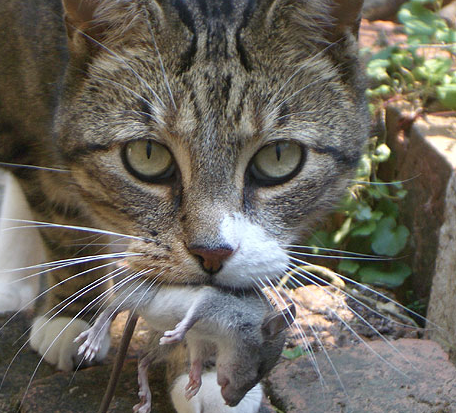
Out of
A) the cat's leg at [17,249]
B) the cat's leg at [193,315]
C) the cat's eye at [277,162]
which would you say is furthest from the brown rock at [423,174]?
the cat's leg at [17,249]

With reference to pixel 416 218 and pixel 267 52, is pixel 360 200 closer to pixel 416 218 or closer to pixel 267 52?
pixel 416 218

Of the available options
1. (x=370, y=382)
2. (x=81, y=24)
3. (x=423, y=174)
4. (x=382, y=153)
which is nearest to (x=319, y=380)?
(x=370, y=382)

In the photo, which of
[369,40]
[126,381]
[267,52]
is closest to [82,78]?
[267,52]

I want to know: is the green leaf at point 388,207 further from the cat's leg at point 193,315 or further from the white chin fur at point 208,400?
the cat's leg at point 193,315

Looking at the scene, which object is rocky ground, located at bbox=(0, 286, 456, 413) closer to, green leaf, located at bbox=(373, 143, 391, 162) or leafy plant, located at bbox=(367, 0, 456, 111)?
green leaf, located at bbox=(373, 143, 391, 162)

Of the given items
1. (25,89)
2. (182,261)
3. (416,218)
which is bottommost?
(416,218)

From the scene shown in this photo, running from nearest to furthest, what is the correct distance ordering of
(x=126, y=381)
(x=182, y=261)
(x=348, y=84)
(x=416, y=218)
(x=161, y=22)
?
(x=182, y=261), (x=161, y=22), (x=348, y=84), (x=126, y=381), (x=416, y=218)
